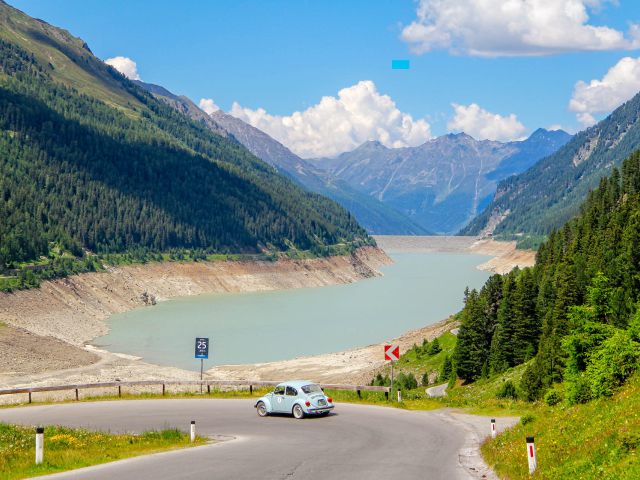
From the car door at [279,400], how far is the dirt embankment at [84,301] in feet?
139

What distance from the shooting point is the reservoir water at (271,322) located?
93.2 m

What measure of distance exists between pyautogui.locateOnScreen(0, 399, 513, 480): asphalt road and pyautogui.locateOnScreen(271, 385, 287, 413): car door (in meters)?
0.47

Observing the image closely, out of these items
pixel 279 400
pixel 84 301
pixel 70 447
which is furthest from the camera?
pixel 84 301

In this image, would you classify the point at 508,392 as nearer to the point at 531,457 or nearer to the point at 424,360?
the point at 424,360

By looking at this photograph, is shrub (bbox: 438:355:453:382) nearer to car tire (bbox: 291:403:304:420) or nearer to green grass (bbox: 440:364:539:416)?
green grass (bbox: 440:364:539:416)

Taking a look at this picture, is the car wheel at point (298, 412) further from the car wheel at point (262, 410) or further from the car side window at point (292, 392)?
the car wheel at point (262, 410)

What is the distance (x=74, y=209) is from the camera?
607 feet

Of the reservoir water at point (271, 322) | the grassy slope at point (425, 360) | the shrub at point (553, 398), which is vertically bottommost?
the shrub at point (553, 398)

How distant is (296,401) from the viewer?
112ft

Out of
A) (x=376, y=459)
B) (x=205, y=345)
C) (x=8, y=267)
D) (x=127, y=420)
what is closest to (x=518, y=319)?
(x=205, y=345)

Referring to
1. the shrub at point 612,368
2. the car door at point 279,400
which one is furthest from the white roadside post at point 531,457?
the car door at point 279,400

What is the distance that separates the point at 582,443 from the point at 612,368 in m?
6.37

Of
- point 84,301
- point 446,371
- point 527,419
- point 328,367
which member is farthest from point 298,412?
point 84,301

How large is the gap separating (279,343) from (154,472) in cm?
7890
